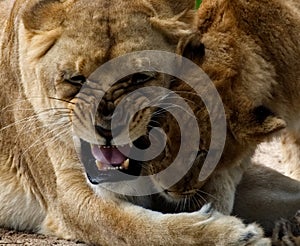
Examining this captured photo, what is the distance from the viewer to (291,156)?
200 inches

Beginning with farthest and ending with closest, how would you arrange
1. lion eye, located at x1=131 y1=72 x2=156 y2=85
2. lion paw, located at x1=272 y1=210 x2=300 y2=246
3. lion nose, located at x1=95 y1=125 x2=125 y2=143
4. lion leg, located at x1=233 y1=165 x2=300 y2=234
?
1. lion leg, located at x1=233 y1=165 x2=300 y2=234
2. lion paw, located at x1=272 y1=210 x2=300 y2=246
3. lion eye, located at x1=131 y1=72 x2=156 y2=85
4. lion nose, located at x1=95 y1=125 x2=125 y2=143

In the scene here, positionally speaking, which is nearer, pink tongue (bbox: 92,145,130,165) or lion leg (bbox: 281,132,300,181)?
pink tongue (bbox: 92,145,130,165)

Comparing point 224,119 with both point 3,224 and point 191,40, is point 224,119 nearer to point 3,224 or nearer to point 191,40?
point 191,40

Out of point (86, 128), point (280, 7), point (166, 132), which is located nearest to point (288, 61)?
point (280, 7)

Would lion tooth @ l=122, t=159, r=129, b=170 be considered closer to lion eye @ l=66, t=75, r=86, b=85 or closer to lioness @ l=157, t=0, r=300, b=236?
lioness @ l=157, t=0, r=300, b=236

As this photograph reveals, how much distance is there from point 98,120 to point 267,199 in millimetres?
1046

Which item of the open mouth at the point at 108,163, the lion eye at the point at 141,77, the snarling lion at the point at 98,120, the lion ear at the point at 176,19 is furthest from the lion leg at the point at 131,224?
the lion ear at the point at 176,19

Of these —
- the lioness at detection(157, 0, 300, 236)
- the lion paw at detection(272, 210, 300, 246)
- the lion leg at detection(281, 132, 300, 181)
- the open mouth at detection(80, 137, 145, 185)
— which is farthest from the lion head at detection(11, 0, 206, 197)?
the lion leg at detection(281, 132, 300, 181)

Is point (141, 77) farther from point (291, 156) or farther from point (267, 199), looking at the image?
point (291, 156)

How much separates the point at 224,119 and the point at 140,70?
393 mm

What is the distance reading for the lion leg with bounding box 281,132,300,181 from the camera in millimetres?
4988

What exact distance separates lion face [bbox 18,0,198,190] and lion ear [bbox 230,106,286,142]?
319mm

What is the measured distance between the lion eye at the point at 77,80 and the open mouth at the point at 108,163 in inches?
9.9

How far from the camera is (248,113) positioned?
379cm
